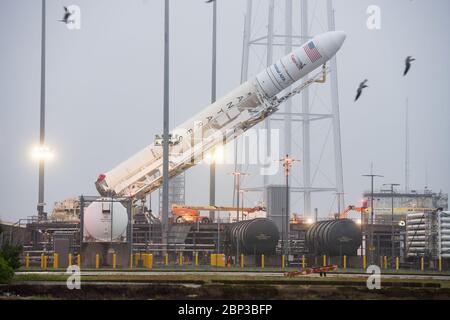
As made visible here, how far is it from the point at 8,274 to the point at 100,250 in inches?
962

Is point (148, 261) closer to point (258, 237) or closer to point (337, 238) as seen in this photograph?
point (258, 237)

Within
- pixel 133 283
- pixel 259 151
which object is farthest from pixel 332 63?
pixel 133 283

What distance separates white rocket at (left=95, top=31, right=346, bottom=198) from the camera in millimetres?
77000

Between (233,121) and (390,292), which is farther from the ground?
(233,121)

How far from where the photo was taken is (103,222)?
214 feet

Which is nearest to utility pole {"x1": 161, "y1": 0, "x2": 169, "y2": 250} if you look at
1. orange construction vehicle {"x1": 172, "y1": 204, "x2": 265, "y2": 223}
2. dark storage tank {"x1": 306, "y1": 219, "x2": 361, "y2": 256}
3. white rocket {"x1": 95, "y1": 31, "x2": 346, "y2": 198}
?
white rocket {"x1": 95, "y1": 31, "x2": 346, "y2": 198}

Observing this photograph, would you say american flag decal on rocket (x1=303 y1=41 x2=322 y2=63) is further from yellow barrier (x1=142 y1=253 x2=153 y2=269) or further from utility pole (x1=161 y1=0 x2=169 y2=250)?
yellow barrier (x1=142 y1=253 x2=153 y2=269)

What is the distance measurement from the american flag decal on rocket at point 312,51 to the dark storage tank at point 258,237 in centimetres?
1262

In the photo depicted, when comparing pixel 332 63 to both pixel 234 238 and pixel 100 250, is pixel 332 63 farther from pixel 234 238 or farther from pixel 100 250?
pixel 100 250

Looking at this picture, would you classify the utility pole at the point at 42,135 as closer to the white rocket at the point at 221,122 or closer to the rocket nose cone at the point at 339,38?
the white rocket at the point at 221,122

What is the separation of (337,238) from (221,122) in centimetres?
1460

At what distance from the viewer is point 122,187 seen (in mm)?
80375

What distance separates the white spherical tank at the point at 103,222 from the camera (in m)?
65.1

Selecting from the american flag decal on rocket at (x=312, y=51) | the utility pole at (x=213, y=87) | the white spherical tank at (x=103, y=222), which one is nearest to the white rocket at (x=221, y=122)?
the american flag decal on rocket at (x=312, y=51)
